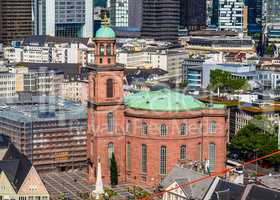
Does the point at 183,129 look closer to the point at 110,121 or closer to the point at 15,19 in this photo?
the point at 110,121

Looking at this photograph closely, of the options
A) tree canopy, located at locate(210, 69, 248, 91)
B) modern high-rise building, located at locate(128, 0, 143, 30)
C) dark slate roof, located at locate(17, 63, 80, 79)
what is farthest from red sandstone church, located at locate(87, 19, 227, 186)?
modern high-rise building, located at locate(128, 0, 143, 30)

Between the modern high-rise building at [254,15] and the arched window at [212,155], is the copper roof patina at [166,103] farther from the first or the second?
the modern high-rise building at [254,15]

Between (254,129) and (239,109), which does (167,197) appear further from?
(239,109)

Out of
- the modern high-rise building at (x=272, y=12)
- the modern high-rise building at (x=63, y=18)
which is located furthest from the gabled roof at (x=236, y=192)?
the modern high-rise building at (x=272, y=12)

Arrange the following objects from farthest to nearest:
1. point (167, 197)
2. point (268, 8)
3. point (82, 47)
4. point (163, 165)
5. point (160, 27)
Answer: point (268, 8)
point (160, 27)
point (82, 47)
point (163, 165)
point (167, 197)

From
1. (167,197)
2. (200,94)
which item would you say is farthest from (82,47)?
(167,197)

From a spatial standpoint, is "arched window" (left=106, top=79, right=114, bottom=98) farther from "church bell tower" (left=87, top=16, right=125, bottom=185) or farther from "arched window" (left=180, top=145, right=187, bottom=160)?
"arched window" (left=180, top=145, right=187, bottom=160)
